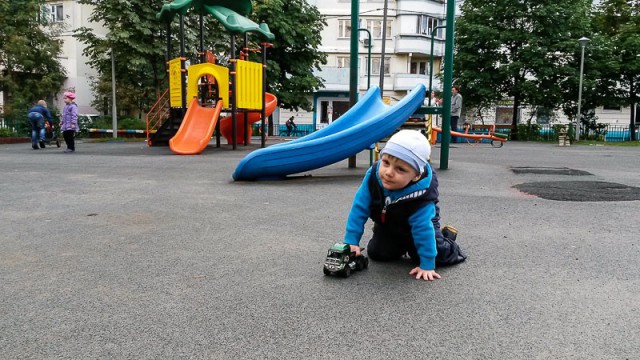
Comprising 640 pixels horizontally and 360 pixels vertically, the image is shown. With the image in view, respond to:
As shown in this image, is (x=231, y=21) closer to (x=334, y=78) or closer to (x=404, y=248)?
(x=404, y=248)

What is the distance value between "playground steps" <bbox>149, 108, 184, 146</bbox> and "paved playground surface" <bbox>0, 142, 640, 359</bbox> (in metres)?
11.3

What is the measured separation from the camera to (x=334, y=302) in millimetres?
2871

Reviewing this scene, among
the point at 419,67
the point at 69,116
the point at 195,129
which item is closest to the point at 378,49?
the point at 419,67

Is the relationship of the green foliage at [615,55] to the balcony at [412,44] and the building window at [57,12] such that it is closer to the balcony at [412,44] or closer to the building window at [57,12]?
the balcony at [412,44]

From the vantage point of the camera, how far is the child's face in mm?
3131

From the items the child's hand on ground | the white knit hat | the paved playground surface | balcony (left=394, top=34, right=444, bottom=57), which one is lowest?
the paved playground surface

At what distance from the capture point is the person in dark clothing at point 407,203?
312 centimetres

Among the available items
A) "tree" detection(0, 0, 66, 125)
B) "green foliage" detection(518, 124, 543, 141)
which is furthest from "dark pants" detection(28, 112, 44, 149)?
"green foliage" detection(518, 124, 543, 141)

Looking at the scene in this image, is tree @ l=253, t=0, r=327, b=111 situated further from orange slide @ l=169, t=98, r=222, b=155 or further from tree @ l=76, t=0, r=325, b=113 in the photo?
orange slide @ l=169, t=98, r=222, b=155

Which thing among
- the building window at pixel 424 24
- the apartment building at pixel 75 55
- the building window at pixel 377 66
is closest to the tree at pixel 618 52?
the building window at pixel 424 24

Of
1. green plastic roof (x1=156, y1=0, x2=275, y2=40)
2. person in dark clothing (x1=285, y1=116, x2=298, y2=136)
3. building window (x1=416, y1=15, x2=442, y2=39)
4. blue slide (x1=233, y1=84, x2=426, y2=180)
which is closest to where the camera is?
blue slide (x1=233, y1=84, x2=426, y2=180)

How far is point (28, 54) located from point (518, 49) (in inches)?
1074

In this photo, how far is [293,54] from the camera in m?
29.6

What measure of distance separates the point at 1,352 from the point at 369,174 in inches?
86.5
